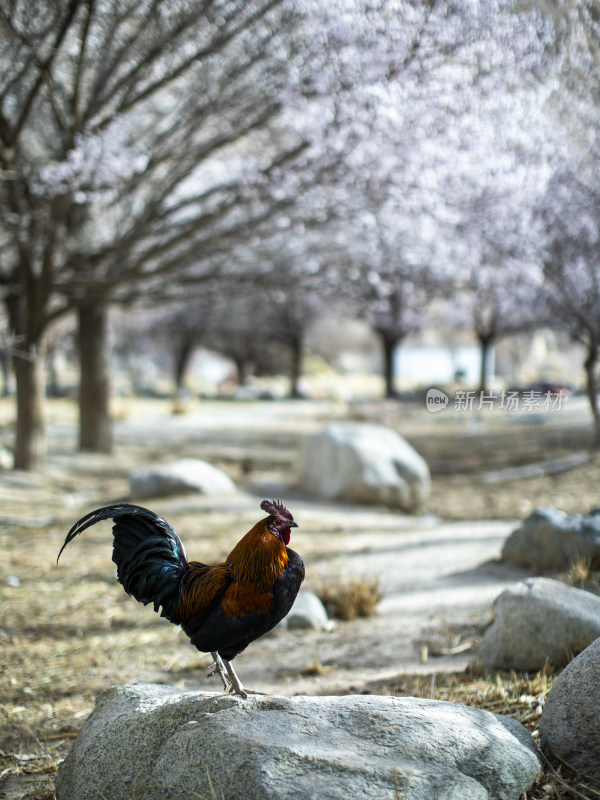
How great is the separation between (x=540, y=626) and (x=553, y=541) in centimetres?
199

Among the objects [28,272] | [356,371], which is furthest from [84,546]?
[356,371]

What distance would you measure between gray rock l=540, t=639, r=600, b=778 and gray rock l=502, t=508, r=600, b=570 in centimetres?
281

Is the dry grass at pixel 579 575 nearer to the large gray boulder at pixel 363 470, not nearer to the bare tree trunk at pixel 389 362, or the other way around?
the large gray boulder at pixel 363 470

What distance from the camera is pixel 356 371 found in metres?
64.2

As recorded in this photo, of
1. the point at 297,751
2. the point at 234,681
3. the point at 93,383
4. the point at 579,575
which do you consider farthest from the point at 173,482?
the point at 297,751

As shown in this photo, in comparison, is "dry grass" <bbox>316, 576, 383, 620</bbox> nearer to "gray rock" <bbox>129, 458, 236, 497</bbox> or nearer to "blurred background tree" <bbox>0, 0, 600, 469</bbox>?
"gray rock" <bbox>129, 458, 236, 497</bbox>

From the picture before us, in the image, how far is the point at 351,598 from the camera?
17.1 ft

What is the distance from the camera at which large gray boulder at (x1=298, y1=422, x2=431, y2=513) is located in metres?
9.61

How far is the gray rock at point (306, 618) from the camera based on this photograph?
5.05 meters

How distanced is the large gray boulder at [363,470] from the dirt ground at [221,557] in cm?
27

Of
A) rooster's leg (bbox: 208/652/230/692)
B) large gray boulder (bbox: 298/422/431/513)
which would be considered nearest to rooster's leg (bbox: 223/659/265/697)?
rooster's leg (bbox: 208/652/230/692)

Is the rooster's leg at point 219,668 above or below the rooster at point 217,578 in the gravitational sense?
below

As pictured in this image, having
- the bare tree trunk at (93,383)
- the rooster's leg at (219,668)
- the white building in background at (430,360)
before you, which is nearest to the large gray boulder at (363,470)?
the bare tree trunk at (93,383)

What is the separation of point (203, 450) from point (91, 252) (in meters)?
6.22
